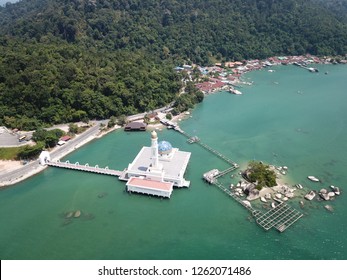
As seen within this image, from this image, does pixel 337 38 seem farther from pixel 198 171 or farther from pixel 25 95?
pixel 25 95

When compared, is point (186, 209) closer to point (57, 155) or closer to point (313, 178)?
point (313, 178)

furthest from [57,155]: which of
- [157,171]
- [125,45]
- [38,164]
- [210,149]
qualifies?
[125,45]

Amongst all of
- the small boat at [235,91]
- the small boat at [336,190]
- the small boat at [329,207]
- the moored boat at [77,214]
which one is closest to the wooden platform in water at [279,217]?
the small boat at [329,207]

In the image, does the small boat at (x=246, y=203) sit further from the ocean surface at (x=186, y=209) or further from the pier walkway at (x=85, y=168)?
the pier walkway at (x=85, y=168)

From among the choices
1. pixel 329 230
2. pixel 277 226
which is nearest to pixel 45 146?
Answer: pixel 277 226

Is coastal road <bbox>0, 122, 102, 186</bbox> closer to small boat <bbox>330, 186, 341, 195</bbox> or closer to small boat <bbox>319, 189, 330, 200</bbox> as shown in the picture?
Answer: small boat <bbox>319, 189, 330, 200</bbox>
